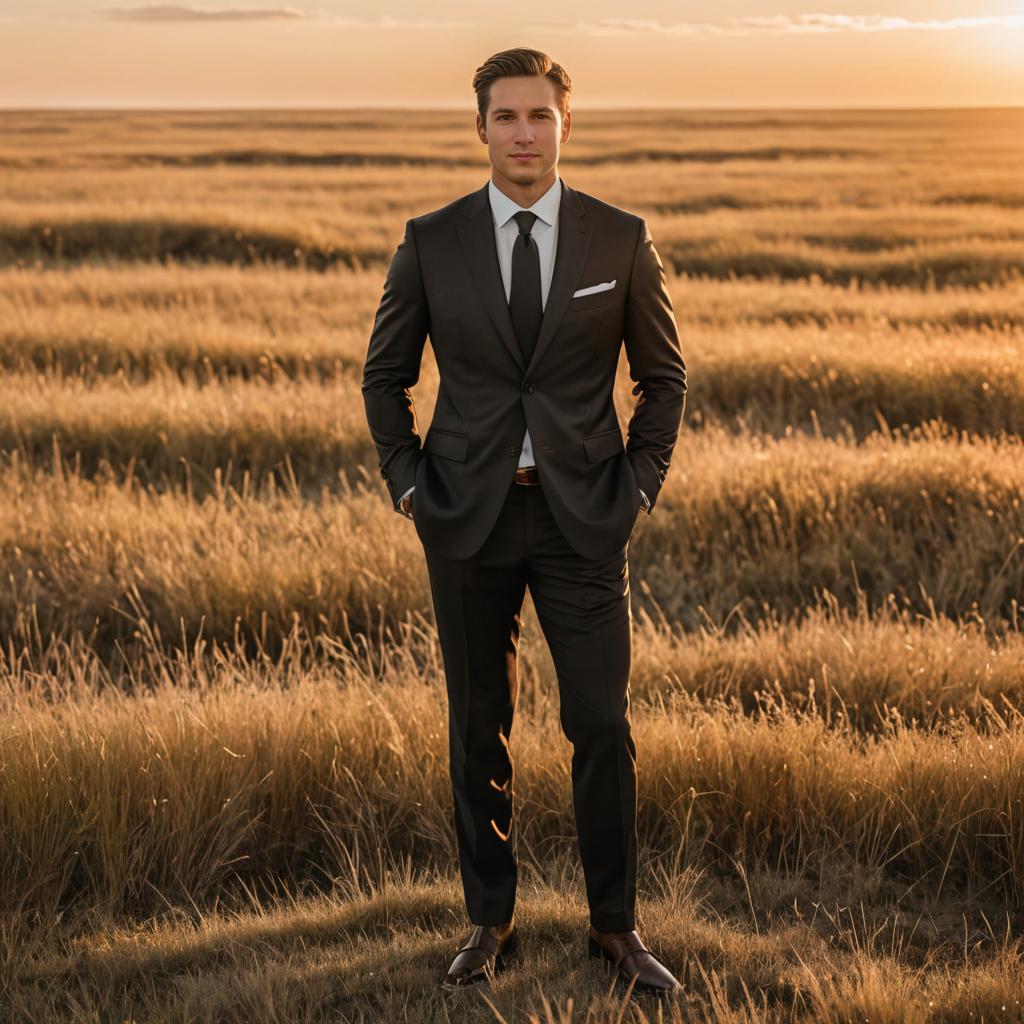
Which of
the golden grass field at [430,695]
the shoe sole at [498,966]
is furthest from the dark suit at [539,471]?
the golden grass field at [430,695]

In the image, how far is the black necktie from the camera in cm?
292

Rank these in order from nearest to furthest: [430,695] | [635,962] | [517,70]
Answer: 1. [517,70]
2. [635,962]
3. [430,695]

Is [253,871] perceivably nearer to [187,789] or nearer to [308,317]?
[187,789]

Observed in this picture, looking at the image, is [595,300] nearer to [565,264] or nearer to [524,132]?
[565,264]

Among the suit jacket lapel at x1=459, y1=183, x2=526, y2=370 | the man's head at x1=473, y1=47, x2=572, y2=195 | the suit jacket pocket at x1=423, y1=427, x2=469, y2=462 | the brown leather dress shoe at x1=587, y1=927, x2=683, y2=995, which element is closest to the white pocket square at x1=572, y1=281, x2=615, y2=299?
the suit jacket lapel at x1=459, y1=183, x2=526, y2=370

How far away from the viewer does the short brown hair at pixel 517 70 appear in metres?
2.85

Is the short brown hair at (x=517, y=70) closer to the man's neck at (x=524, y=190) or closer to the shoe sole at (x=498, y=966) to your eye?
the man's neck at (x=524, y=190)

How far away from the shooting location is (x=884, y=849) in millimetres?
3896

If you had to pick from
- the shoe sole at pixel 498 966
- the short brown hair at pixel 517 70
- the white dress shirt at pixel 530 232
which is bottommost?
the shoe sole at pixel 498 966

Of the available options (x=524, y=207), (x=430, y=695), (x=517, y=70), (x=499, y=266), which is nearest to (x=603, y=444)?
(x=499, y=266)

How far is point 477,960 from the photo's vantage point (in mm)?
3086

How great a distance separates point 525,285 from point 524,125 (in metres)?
0.37

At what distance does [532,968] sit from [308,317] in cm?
1167

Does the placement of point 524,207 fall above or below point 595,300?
above
